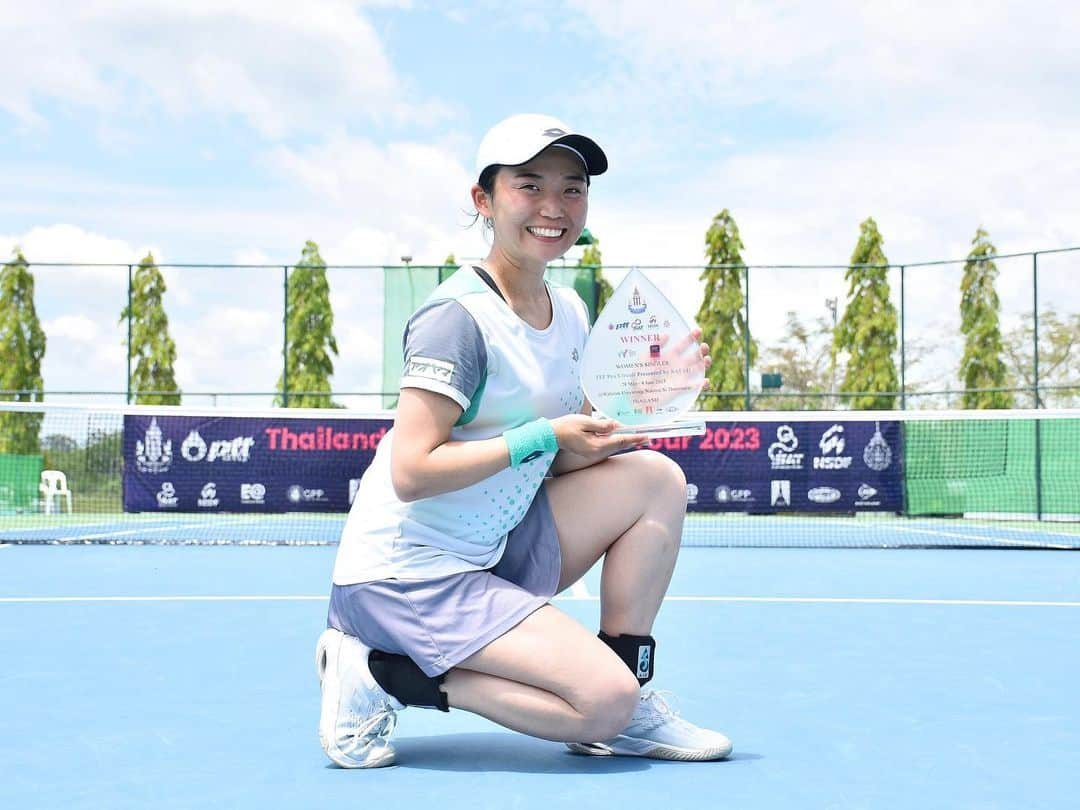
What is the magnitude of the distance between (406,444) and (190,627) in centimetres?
265

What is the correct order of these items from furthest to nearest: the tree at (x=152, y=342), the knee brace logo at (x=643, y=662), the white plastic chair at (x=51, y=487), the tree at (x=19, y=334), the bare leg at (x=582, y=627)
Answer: the tree at (x=19, y=334)
the tree at (x=152, y=342)
the white plastic chair at (x=51, y=487)
the knee brace logo at (x=643, y=662)
the bare leg at (x=582, y=627)

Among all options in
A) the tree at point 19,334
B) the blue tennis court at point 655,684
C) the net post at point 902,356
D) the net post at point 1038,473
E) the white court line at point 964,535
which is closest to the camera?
the blue tennis court at point 655,684

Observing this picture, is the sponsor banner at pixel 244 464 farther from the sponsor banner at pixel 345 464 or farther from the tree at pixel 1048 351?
the tree at pixel 1048 351

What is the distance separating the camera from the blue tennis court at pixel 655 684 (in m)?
2.21

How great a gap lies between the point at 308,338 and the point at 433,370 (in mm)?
17645

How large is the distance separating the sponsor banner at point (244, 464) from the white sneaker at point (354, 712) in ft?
33.7

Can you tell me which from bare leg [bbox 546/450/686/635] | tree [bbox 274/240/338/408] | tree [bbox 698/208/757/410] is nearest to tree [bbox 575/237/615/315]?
tree [bbox 698/208/757/410]

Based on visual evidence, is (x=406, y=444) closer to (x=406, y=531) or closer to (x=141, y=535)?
(x=406, y=531)

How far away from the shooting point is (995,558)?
8359 mm

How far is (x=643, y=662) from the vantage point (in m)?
2.54

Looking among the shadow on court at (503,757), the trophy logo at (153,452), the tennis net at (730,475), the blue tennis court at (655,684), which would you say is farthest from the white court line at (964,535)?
the trophy logo at (153,452)

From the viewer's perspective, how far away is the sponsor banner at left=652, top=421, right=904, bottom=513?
13.2 meters

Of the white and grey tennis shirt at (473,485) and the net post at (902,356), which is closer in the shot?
the white and grey tennis shirt at (473,485)

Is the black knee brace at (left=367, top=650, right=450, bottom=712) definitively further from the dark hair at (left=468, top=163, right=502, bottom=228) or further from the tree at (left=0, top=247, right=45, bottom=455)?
the tree at (left=0, top=247, right=45, bottom=455)
